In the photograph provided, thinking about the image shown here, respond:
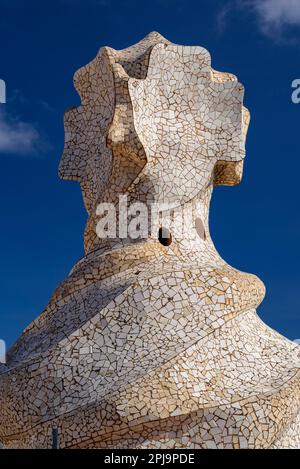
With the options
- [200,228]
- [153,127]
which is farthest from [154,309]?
[153,127]

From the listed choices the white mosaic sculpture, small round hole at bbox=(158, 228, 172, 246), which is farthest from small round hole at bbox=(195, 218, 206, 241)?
small round hole at bbox=(158, 228, 172, 246)

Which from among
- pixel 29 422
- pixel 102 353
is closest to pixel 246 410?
pixel 102 353

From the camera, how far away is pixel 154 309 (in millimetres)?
11133

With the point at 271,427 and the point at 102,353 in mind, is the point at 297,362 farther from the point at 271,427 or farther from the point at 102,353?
the point at 102,353

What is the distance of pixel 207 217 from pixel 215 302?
231 cm

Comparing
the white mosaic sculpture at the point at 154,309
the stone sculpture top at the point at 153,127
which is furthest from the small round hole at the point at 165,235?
the stone sculpture top at the point at 153,127

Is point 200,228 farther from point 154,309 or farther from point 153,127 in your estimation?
point 154,309

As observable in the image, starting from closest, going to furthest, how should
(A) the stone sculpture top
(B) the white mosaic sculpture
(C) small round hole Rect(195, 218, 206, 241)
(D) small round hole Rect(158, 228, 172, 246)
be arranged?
(B) the white mosaic sculpture < (D) small round hole Rect(158, 228, 172, 246) < (A) the stone sculpture top < (C) small round hole Rect(195, 218, 206, 241)

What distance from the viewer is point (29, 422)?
10695mm

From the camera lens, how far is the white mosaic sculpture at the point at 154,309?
10.3 m

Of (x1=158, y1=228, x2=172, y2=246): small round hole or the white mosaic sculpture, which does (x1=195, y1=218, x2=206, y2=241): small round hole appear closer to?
the white mosaic sculpture

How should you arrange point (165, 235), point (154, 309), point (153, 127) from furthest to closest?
1. point (153, 127)
2. point (165, 235)
3. point (154, 309)

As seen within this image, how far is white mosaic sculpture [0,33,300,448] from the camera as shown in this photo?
10266 millimetres
